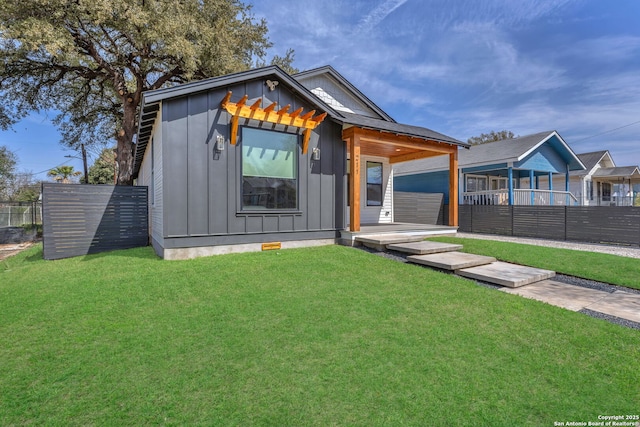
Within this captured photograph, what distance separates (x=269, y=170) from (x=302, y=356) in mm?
4782

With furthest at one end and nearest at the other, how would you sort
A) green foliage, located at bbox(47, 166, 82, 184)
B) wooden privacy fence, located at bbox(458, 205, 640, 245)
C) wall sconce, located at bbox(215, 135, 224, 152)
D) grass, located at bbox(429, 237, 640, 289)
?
green foliage, located at bbox(47, 166, 82, 184) → wooden privacy fence, located at bbox(458, 205, 640, 245) → wall sconce, located at bbox(215, 135, 224, 152) → grass, located at bbox(429, 237, 640, 289)

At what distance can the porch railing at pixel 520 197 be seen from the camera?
43.5 ft

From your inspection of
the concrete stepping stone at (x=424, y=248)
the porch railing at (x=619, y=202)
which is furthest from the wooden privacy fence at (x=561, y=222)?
the porch railing at (x=619, y=202)

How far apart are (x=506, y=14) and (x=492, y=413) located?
14003 millimetres

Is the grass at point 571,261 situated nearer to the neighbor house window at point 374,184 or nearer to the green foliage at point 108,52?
the neighbor house window at point 374,184

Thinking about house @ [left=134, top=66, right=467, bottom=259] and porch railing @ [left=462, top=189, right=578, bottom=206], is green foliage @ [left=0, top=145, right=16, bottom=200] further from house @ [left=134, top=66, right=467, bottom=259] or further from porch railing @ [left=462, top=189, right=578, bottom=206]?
porch railing @ [left=462, top=189, right=578, bottom=206]

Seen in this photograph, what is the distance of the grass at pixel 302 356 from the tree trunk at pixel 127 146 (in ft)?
38.3

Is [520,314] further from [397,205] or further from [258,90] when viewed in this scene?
[397,205]

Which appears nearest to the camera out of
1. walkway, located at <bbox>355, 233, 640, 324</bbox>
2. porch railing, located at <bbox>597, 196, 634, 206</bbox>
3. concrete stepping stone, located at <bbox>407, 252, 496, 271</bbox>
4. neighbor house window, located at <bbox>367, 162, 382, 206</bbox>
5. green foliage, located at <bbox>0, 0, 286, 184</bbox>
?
walkway, located at <bbox>355, 233, 640, 324</bbox>

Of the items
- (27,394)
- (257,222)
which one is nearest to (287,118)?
(257,222)

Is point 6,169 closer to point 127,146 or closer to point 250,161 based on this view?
point 127,146

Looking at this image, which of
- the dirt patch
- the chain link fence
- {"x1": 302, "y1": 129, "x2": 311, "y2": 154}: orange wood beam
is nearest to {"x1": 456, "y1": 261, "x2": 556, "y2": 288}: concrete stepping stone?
{"x1": 302, "y1": 129, "x2": 311, "y2": 154}: orange wood beam

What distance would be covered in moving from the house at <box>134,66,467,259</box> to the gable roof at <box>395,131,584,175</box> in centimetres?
653

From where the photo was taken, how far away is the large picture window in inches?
256
